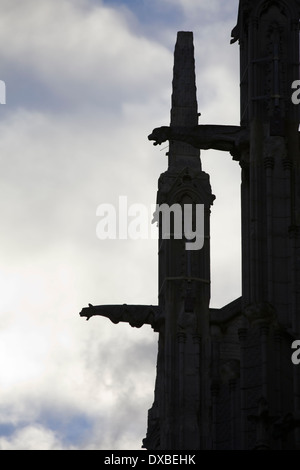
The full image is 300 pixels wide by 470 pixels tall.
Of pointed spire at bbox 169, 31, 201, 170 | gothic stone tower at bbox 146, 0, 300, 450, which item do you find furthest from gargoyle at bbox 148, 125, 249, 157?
pointed spire at bbox 169, 31, 201, 170

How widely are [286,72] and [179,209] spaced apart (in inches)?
535

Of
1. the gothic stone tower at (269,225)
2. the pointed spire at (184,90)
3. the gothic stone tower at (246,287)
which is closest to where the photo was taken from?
the gothic stone tower at (269,225)

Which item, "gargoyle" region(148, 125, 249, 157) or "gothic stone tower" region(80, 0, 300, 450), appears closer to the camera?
"gothic stone tower" region(80, 0, 300, 450)

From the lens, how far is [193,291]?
82125 millimetres

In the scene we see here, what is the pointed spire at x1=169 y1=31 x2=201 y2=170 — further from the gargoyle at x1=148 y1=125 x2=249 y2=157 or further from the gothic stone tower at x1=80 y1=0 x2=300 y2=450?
the gargoyle at x1=148 y1=125 x2=249 y2=157

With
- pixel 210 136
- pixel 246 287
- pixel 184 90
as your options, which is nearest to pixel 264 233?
pixel 246 287

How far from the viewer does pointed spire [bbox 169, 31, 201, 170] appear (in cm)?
8512

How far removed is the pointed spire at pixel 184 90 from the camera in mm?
85125

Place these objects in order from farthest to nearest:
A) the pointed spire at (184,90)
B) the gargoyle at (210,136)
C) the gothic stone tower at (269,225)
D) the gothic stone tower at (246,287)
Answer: the pointed spire at (184,90), the gargoyle at (210,136), the gothic stone tower at (246,287), the gothic stone tower at (269,225)

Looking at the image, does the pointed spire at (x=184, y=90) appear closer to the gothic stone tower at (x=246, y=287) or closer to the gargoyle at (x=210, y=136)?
the gothic stone tower at (x=246, y=287)

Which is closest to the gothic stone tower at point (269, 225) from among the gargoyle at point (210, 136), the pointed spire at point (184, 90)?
the gargoyle at point (210, 136)

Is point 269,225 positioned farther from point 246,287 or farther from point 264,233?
point 246,287
